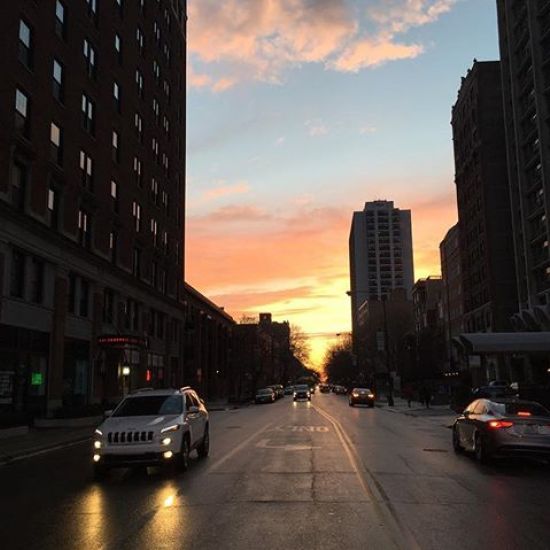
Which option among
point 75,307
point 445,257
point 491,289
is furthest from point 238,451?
point 445,257

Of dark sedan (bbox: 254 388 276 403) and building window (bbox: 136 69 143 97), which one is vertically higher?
building window (bbox: 136 69 143 97)

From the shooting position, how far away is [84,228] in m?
36.2

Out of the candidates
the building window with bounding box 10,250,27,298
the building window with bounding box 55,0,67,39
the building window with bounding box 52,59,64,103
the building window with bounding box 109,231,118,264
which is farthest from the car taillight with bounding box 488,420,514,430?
the building window with bounding box 109,231,118,264

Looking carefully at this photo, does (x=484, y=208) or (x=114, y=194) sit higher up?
(x=484, y=208)

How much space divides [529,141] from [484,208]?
53.0 feet

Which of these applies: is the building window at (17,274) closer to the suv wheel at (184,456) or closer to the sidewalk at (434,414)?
the suv wheel at (184,456)

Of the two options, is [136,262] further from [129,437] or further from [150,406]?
[129,437]

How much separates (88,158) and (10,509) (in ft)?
97.5

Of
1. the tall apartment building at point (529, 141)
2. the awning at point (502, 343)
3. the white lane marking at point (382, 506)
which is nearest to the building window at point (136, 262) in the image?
the awning at point (502, 343)

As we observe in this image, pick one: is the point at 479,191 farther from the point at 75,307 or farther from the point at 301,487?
the point at 301,487

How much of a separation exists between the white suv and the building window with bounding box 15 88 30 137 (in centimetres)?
1825

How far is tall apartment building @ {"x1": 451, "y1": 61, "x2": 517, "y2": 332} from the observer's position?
3049 inches

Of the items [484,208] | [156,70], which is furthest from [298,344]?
[156,70]

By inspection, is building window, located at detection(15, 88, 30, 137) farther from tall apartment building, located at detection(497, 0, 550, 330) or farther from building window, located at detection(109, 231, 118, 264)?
tall apartment building, located at detection(497, 0, 550, 330)
